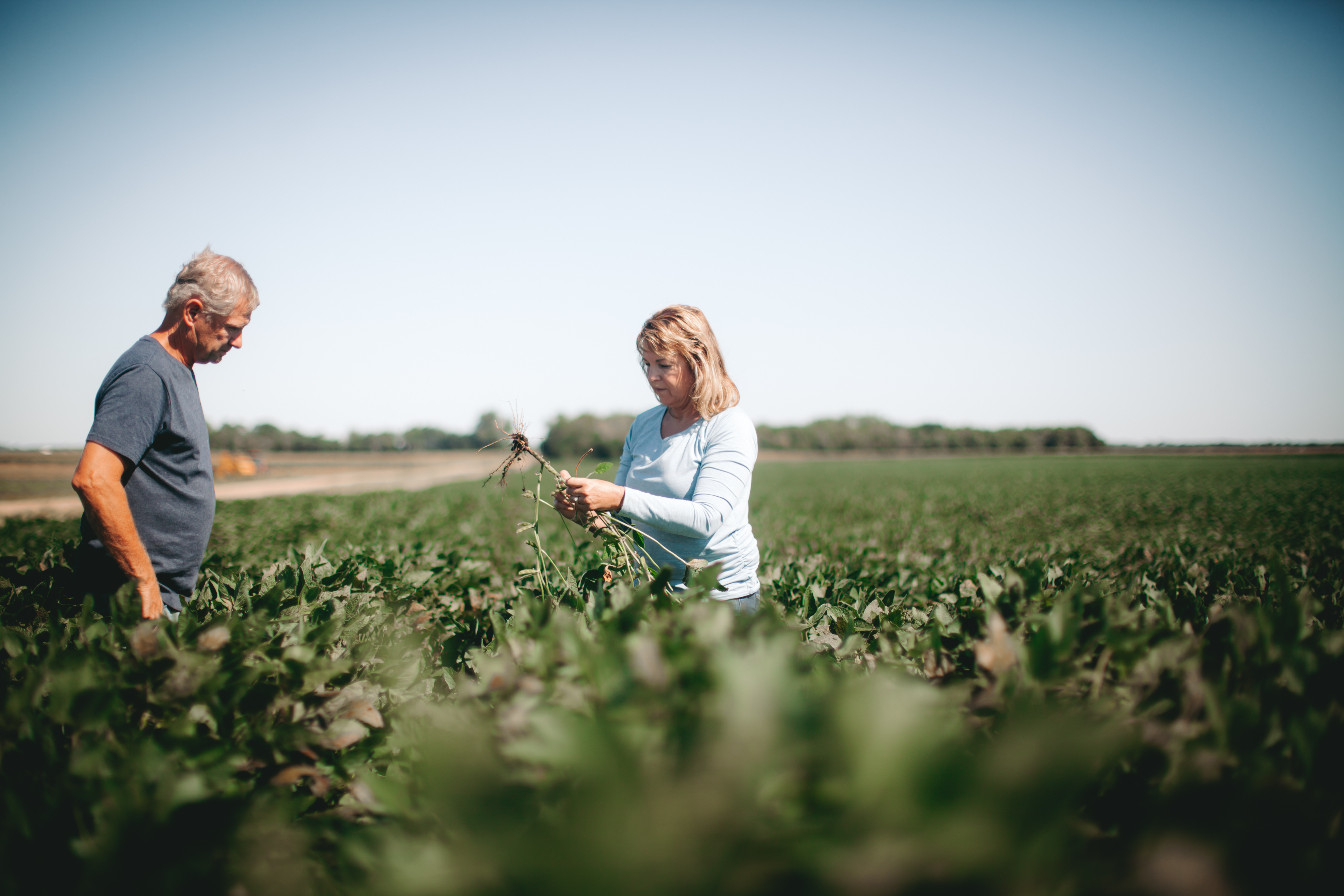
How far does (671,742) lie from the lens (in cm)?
91

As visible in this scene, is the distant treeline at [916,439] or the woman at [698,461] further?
the distant treeline at [916,439]

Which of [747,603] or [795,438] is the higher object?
[795,438]

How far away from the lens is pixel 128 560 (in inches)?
84.2

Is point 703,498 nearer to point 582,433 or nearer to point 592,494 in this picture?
point 592,494

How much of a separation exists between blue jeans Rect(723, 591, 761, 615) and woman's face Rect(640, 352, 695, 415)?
877mm

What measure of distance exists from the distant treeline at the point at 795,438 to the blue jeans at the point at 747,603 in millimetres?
78740

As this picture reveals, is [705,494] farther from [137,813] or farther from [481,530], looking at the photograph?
[481,530]

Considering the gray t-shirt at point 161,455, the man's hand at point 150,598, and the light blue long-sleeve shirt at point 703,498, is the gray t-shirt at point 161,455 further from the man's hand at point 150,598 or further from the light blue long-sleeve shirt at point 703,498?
the light blue long-sleeve shirt at point 703,498

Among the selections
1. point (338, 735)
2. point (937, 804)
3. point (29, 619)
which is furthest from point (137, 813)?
point (29, 619)

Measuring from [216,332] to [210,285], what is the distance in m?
0.19

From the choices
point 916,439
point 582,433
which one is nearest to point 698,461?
point 582,433

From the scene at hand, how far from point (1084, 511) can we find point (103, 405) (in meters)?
21.9

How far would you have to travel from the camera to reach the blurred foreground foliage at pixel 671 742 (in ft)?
2.04

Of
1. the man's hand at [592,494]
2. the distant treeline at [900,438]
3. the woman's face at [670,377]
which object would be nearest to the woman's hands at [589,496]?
the man's hand at [592,494]
